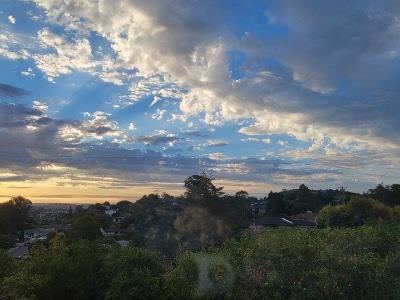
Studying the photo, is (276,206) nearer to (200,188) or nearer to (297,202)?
(297,202)

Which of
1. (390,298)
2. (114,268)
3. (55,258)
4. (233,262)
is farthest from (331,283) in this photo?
(55,258)

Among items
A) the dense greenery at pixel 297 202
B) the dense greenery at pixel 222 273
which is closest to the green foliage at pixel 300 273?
the dense greenery at pixel 222 273

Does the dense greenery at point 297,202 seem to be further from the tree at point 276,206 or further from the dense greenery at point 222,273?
the dense greenery at point 222,273

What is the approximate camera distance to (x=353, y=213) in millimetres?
48594

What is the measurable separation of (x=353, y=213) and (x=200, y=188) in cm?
1729

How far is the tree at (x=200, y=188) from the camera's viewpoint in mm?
43938

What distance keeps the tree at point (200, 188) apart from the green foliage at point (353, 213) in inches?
508

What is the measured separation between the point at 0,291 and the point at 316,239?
9.93m

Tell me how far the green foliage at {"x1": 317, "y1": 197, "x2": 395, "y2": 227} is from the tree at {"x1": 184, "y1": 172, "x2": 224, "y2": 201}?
42.3ft

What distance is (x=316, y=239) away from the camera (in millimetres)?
15227

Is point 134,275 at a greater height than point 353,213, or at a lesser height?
lesser

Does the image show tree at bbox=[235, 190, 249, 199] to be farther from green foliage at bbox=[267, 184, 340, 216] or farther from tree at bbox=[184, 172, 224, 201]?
green foliage at bbox=[267, 184, 340, 216]

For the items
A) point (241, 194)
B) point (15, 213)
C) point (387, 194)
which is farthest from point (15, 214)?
point (387, 194)

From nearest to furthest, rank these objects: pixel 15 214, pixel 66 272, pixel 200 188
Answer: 1. pixel 66 272
2. pixel 200 188
3. pixel 15 214
